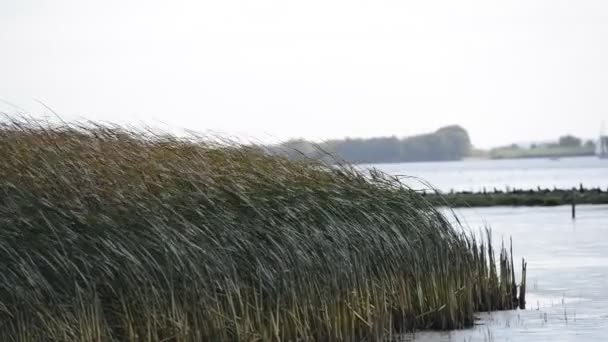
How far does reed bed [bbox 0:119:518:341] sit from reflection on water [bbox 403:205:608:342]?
1.86ft

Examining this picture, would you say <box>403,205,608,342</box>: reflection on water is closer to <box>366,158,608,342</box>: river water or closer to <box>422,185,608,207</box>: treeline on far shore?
<box>366,158,608,342</box>: river water

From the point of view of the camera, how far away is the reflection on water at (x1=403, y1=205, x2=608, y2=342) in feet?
56.0

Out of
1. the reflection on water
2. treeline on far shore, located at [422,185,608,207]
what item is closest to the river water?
the reflection on water

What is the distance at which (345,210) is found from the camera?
17.1m

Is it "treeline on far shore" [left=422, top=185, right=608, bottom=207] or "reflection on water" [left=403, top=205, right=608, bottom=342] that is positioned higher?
"treeline on far shore" [left=422, top=185, right=608, bottom=207]

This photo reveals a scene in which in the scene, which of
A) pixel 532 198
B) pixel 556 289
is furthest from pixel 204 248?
pixel 532 198

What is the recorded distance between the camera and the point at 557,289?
22453mm

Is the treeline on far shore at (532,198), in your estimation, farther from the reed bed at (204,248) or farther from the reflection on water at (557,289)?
the reed bed at (204,248)

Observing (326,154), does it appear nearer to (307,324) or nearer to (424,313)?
(424,313)

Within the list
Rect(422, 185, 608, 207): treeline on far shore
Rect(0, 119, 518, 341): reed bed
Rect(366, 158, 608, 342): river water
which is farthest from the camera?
Rect(422, 185, 608, 207): treeline on far shore

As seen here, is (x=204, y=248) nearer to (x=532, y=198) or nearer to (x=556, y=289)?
(x=556, y=289)

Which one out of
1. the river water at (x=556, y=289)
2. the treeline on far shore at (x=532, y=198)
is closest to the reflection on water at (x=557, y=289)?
the river water at (x=556, y=289)

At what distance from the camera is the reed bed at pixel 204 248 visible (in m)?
13.3

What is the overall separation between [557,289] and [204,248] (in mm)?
9649
